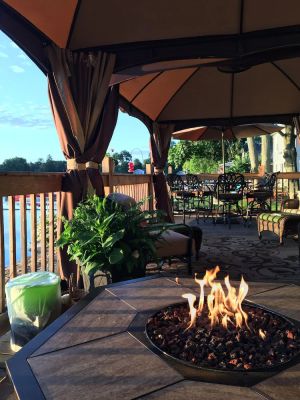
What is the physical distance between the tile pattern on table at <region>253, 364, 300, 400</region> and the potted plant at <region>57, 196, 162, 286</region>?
1421 mm

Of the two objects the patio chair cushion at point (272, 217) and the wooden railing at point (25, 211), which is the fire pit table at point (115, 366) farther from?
the patio chair cushion at point (272, 217)

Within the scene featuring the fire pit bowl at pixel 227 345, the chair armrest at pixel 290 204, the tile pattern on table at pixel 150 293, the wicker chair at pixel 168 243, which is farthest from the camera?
the chair armrest at pixel 290 204

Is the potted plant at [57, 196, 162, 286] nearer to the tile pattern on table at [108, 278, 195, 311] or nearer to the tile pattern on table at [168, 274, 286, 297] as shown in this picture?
the tile pattern on table at [108, 278, 195, 311]

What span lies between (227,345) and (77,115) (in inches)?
103

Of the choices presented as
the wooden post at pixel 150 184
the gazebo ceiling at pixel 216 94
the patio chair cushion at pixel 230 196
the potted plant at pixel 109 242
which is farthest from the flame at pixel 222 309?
the patio chair cushion at pixel 230 196

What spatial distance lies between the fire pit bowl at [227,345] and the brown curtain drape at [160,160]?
14.5ft

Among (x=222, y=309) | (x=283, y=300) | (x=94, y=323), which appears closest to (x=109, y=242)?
(x=94, y=323)

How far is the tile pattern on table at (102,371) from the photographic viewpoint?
107cm

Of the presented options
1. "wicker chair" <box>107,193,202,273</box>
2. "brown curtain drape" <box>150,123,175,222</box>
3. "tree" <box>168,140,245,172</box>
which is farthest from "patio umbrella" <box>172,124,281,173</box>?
"wicker chair" <box>107,193,202,273</box>

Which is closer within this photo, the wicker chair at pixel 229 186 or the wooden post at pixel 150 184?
the wooden post at pixel 150 184

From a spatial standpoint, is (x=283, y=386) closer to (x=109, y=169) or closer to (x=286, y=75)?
(x=109, y=169)

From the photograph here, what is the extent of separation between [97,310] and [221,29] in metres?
3.20

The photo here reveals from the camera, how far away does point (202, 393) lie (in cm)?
104

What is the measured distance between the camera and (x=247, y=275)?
355 cm
